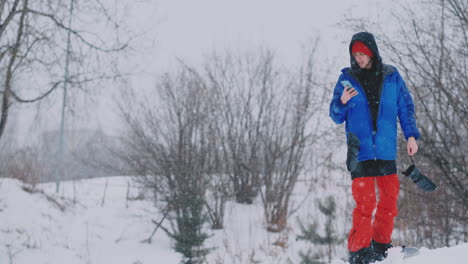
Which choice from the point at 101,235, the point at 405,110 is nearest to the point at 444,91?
the point at 405,110

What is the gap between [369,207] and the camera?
2844 millimetres

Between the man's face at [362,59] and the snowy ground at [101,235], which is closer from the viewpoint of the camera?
the man's face at [362,59]

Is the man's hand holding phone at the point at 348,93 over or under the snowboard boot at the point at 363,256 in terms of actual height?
over

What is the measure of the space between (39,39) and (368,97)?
6.43 m

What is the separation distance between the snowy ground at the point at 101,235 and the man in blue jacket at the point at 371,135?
4.70 metres

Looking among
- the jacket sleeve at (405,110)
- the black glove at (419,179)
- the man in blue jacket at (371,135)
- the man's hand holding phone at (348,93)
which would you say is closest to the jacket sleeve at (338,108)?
the man in blue jacket at (371,135)

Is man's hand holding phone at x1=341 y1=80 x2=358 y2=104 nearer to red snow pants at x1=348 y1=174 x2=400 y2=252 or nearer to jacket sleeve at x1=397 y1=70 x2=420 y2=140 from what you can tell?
jacket sleeve at x1=397 y1=70 x2=420 y2=140

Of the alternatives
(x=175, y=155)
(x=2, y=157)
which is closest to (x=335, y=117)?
(x=175, y=155)

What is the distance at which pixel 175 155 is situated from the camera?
31.2 feet

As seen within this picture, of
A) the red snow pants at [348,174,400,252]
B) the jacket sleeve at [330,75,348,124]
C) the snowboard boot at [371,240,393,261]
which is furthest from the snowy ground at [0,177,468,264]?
the jacket sleeve at [330,75,348,124]

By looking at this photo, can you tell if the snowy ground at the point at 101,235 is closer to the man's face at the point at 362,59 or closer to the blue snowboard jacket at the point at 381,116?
the blue snowboard jacket at the point at 381,116

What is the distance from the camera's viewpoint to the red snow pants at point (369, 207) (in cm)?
284

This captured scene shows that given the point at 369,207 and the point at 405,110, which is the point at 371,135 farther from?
the point at 369,207

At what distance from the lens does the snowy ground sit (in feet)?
28.2
